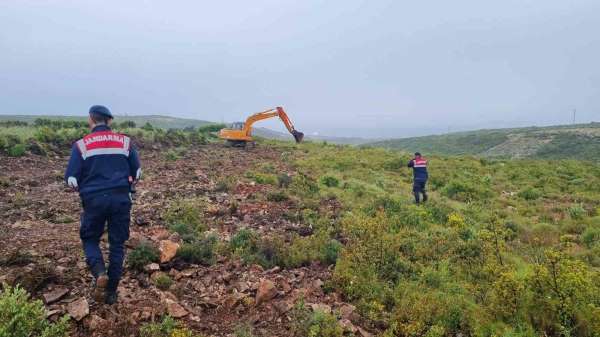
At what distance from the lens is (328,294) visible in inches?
202

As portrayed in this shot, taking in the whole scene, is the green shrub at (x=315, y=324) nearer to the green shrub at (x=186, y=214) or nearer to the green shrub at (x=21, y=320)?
the green shrub at (x=21, y=320)

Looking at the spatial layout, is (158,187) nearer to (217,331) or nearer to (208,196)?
(208,196)

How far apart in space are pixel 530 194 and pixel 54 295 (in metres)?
13.3

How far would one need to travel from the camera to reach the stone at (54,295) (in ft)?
13.8

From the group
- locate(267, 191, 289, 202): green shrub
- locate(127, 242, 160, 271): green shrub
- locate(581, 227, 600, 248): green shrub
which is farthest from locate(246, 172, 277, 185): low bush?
locate(581, 227, 600, 248): green shrub

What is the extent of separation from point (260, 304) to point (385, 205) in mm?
6014

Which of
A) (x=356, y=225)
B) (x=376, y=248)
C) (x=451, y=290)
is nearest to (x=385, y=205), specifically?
(x=356, y=225)

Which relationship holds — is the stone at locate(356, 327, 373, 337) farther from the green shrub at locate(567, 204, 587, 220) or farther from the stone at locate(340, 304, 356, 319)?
the green shrub at locate(567, 204, 587, 220)

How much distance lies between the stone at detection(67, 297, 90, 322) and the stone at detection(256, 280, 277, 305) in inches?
71.5

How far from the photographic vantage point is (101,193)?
4188 mm

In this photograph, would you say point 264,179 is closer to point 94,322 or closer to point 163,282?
point 163,282

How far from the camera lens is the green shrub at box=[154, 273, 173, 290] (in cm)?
486

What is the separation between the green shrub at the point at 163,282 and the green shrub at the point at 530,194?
468 inches

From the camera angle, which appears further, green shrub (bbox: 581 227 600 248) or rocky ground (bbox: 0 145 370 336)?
green shrub (bbox: 581 227 600 248)
